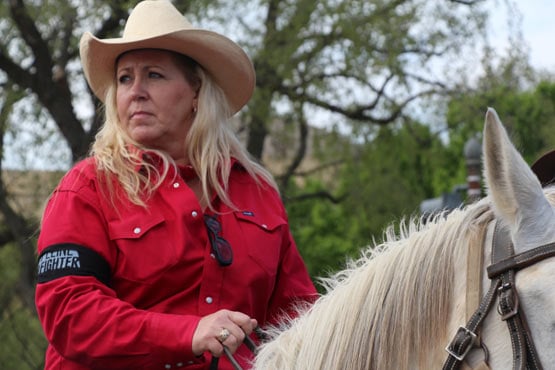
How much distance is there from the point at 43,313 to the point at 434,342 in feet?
4.01

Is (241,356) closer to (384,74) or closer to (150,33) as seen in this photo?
(150,33)

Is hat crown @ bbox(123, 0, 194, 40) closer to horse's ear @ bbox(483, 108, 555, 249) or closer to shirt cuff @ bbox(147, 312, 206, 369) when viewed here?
shirt cuff @ bbox(147, 312, 206, 369)

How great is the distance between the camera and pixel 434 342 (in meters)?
2.24

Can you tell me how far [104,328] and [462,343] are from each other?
109 centimetres

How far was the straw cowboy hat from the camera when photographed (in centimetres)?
331

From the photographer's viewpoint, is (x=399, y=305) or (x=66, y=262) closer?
(x=399, y=305)

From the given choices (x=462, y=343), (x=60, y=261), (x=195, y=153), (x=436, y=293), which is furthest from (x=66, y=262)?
(x=462, y=343)

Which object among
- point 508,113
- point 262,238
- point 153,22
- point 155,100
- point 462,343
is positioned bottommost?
point 508,113

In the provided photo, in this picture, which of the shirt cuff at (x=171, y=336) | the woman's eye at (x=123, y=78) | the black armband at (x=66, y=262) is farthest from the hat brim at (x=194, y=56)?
the shirt cuff at (x=171, y=336)

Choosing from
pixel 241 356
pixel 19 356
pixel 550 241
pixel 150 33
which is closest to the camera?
pixel 550 241

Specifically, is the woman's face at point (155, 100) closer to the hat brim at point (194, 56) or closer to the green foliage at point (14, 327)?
the hat brim at point (194, 56)

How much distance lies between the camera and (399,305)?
90.4 inches

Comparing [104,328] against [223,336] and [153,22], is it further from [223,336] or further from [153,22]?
[153,22]

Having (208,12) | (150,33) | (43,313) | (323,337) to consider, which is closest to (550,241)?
(323,337)
